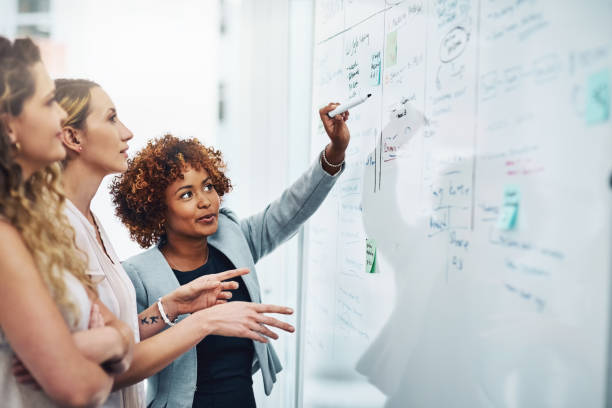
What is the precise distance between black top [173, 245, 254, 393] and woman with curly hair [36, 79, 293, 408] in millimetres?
121

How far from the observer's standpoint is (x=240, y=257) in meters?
1.49

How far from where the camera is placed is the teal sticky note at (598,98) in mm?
699

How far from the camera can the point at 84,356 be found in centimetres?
81

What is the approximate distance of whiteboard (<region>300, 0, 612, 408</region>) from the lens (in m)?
0.73

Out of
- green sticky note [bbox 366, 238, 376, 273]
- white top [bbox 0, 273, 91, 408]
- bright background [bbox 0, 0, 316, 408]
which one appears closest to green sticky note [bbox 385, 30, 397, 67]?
green sticky note [bbox 366, 238, 376, 273]

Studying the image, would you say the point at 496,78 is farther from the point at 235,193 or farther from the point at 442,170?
the point at 235,193

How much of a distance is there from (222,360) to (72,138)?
729 mm

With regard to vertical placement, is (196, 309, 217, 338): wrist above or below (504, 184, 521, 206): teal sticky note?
below

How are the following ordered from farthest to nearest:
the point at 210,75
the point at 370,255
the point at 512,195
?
the point at 210,75, the point at 370,255, the point at 512,195

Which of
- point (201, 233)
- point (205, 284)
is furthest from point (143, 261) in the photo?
point (205, 284)

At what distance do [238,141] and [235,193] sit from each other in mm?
243

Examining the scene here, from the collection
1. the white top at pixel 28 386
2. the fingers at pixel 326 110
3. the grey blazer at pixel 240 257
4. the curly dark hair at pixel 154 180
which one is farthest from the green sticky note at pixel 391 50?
the white top at pixel 28 386

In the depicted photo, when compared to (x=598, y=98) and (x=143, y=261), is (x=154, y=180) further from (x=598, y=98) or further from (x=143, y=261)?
(x=598, y=98)

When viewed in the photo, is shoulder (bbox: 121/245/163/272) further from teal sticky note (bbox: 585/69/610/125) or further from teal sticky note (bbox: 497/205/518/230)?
teal sticky note (bbox: 585/69/610/125)
